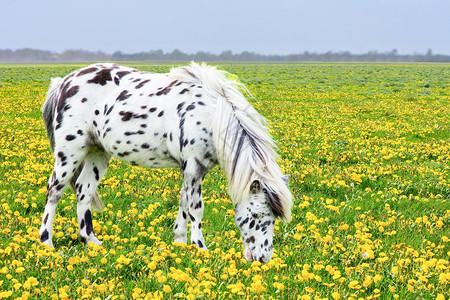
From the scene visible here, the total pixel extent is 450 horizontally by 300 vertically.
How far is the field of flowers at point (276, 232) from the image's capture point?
12.9ft

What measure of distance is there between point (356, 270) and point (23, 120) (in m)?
12.8

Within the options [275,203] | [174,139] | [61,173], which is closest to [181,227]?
[174,139]

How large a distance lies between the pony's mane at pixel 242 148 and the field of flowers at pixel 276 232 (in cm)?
67

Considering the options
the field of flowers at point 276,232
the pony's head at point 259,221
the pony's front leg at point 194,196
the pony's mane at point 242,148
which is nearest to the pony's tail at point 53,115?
the field of flowers at point 276,232

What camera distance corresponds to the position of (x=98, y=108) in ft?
17.6

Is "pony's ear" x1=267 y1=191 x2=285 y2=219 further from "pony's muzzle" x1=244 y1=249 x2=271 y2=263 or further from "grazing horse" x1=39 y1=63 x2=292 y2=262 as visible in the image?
"pony's muzzle" x1=244 y1=249 x2=271 y2=263

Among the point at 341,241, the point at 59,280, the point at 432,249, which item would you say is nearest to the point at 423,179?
the point at 432,249

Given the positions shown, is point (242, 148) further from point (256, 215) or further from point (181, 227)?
point (181, 227)

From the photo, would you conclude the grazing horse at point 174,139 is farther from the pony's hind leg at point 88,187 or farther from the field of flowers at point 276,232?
the field of flowers at point 276,232

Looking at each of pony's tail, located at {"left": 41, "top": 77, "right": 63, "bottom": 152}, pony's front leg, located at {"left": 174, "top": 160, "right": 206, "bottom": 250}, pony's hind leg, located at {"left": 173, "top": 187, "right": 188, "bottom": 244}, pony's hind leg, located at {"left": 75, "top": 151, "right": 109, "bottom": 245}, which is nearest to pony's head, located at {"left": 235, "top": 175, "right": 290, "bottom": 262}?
pony's front leg, located at {"left": 174, "top": 160, "right": 206, "bottom": 250}

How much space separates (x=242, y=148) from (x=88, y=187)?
237 cm

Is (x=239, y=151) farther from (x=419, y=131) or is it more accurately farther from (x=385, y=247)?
(x=419, y=131)

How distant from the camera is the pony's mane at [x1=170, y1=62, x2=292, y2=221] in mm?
4301

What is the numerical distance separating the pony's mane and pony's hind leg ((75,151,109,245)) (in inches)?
75.6
